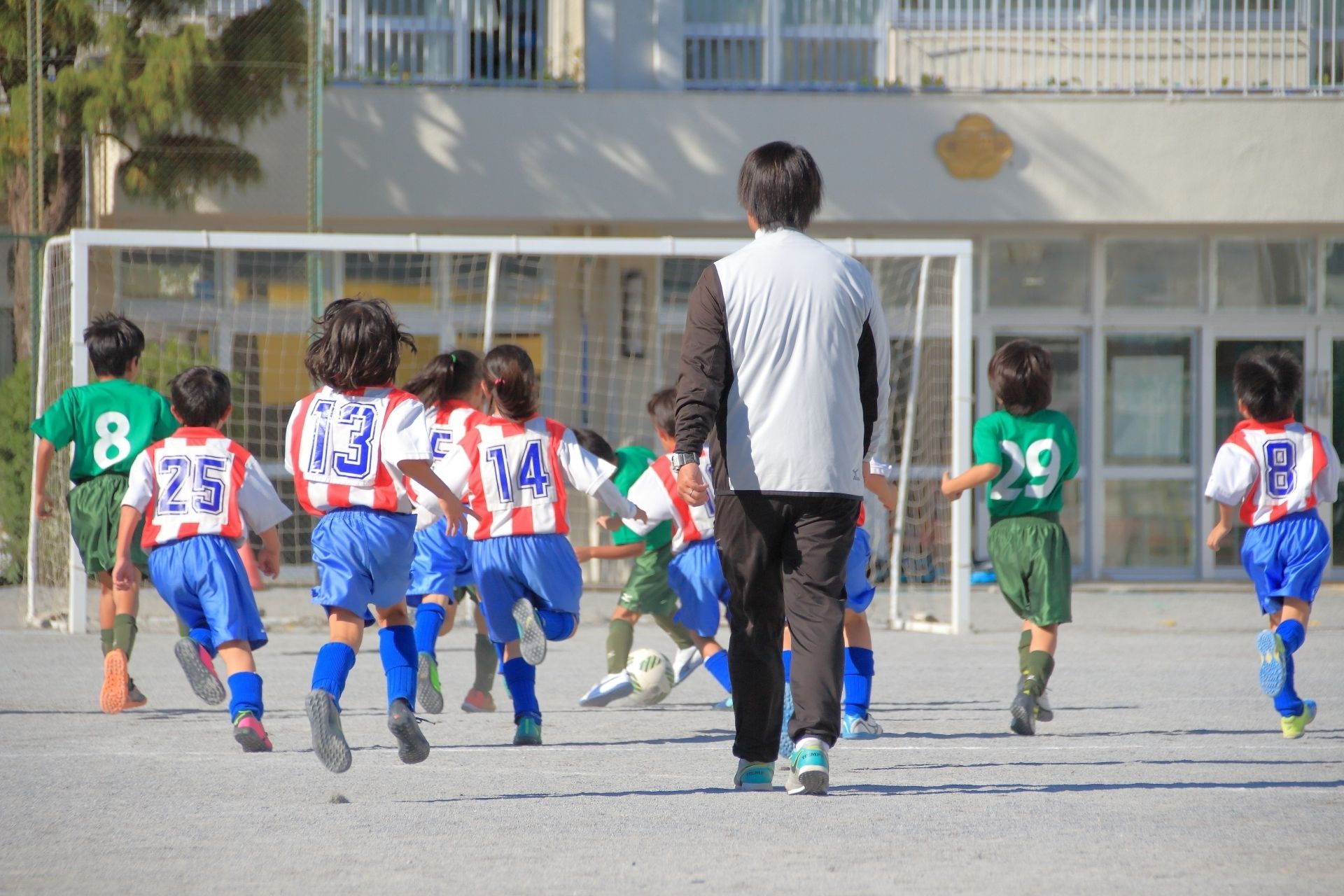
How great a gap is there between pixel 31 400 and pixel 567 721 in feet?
19.6

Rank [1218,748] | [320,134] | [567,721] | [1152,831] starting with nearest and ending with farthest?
[1152,831] < [1218,748] < [567,721] < [320,134]

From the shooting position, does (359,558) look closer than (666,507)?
Yes

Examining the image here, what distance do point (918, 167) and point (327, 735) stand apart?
9781mm

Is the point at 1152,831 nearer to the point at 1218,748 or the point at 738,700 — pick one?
the point at 738,700

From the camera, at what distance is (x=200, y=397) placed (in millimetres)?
5984

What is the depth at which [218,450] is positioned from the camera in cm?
592

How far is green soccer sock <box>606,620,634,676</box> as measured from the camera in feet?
24.2

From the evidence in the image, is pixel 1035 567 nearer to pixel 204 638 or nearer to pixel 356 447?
pixel 356 447

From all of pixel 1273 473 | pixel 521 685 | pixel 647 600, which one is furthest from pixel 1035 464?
Result: pixel 521 685

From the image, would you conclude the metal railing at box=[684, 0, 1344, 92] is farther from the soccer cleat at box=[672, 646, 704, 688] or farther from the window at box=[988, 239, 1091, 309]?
the soccer cleat at box=[672, 646, 704, 688]

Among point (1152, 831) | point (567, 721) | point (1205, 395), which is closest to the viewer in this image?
point (1152, 831)

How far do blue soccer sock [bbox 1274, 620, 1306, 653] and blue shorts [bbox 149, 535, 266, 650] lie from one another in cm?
376

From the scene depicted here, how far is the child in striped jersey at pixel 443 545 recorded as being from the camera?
6574 mm

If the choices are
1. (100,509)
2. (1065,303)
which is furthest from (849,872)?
(1065,303)
